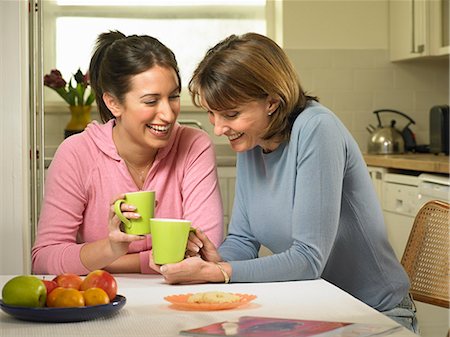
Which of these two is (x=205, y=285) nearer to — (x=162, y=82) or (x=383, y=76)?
(x=162, y=82)

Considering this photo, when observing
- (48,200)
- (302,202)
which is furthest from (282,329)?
(48,200)

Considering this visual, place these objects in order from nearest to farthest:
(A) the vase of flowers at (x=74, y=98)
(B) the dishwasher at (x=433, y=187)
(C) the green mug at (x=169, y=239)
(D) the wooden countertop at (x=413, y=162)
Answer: (C) the green mug at (x=169, y=239)
(B) the dishwasher at (x=433, y=187)
(D) the wooden countertop at (x=413, y=162)
(A) the vase of flowers at (x=74, y=98)

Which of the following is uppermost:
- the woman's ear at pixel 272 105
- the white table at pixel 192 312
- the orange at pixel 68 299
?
the woman's ear at pixel 272 105

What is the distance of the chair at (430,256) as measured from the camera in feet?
7.17

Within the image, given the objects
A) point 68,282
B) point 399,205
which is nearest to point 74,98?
point 399,205

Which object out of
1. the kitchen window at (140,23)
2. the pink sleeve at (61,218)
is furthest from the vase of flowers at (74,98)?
the pink sleeve at (61,218)

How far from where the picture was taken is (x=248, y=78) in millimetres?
1972

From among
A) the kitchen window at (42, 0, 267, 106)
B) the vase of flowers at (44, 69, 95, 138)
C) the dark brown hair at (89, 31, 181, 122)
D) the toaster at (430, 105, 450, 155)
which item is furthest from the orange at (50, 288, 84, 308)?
the kitchen window at (42, 0, 267, 106)

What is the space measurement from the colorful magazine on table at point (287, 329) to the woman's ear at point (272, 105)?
707mm

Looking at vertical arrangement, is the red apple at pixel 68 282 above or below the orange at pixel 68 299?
above

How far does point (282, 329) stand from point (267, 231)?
2.47 ft

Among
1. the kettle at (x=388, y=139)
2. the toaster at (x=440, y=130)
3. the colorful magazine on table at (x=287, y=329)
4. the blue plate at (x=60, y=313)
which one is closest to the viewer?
the colorful magazine on table at (x=287, y=329)

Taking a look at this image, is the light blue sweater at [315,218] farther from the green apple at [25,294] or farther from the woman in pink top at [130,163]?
the green apple at [25,294]

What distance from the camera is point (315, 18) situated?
498cm
